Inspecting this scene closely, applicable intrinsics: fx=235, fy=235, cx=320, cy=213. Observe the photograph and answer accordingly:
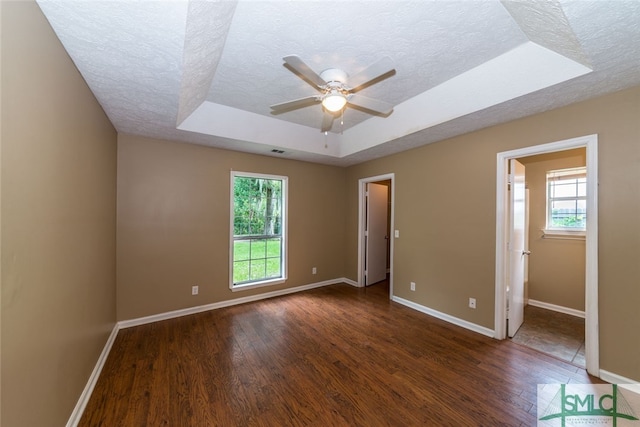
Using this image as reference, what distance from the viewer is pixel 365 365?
2211mm

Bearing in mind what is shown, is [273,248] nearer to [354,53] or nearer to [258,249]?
[258,249]

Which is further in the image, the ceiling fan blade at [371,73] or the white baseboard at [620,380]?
the white baseboard at [620,380]

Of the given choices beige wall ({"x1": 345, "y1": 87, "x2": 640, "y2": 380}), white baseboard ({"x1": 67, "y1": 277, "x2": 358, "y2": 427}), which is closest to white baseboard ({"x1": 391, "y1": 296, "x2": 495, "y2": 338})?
beige wall ({"x1": 345, "y1": 87, "x2": 640, "y2": 380})

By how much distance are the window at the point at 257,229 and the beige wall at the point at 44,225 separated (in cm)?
187

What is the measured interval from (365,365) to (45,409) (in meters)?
2.15

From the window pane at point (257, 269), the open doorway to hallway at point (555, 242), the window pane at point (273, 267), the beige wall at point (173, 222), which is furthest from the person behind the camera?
the window pane at point (273, 267)

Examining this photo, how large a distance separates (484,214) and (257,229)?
3.27 m

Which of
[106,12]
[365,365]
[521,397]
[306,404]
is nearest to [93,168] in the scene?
[106,12]

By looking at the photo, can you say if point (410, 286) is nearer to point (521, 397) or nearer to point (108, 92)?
point (521, 397)

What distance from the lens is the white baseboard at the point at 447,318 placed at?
279 cm

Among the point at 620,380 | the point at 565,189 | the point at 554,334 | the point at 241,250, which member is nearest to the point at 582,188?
the point at 565,189

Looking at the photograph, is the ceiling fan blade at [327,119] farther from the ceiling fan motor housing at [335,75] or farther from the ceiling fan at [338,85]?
the ceiling fan motor housing at [335,75]

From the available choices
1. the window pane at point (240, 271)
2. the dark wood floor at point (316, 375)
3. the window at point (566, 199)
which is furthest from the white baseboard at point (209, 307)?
the window at point (566, 199)

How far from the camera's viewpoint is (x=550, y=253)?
3525mm
